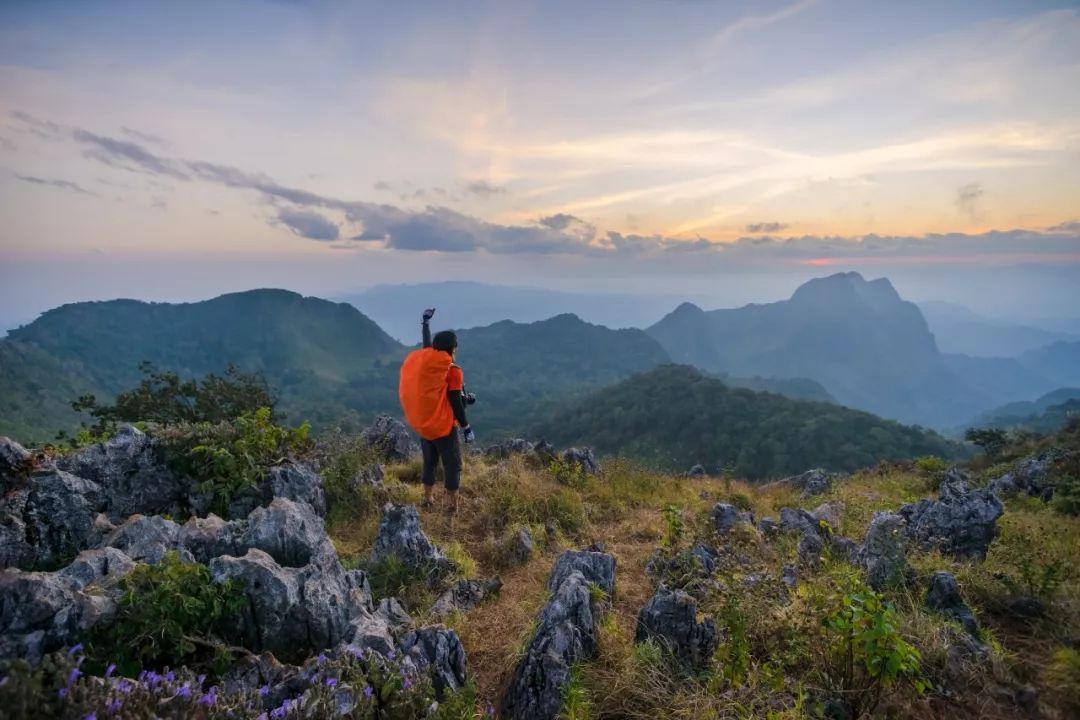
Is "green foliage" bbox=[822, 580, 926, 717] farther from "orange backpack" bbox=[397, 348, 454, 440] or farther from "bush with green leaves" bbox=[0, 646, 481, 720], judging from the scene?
"orange backpack" bbox=[397, 348, 454, 440]

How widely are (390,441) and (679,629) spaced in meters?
9.02

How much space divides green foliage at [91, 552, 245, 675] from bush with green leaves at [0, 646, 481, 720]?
0.21 metres

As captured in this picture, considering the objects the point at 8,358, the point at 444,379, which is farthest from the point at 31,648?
the point at 8,358

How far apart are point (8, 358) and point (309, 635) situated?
20402 cm

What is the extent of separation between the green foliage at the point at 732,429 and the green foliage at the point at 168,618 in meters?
64.5

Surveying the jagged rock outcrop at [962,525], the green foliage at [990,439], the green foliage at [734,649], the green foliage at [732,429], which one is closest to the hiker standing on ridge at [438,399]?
the green foliage at [734,649]

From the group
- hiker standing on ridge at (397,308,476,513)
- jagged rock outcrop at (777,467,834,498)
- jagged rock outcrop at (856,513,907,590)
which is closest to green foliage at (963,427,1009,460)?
jagged rock outcrop at (777,467,834,498)

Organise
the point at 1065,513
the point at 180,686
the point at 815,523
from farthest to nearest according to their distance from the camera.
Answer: the point at 1065,513 < the point at 815,523 < the point at 180,686

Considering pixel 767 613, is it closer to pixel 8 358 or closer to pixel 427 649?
pixel 427 649

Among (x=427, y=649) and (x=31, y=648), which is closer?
(x=31, y=648)

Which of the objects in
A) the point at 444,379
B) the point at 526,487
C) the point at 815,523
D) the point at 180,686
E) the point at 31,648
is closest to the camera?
the point at 180,686

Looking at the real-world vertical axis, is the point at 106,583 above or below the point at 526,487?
above

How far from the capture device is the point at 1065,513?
33.3 feet

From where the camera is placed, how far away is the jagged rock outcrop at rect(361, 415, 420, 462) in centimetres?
1157
